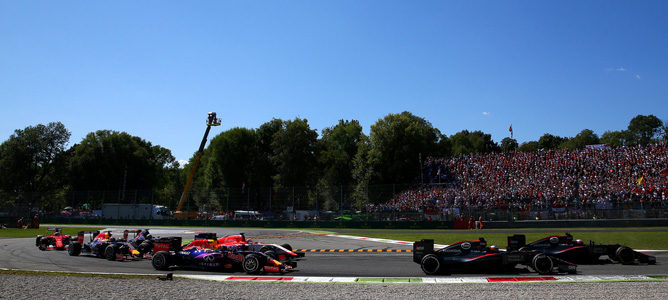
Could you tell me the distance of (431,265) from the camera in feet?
38.4

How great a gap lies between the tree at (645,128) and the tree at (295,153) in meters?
72.9

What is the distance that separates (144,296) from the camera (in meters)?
8.77

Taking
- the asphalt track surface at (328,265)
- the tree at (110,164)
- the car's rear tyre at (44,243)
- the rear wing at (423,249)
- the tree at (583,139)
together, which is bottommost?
the asphalt track surface at (328,265)

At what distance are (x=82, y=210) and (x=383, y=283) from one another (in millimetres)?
51624

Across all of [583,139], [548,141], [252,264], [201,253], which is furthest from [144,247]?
[548,141]

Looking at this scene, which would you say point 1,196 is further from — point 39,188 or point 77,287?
point 77,287

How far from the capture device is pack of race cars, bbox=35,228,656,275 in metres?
11.7

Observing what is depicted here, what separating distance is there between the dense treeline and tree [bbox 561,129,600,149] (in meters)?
42.3

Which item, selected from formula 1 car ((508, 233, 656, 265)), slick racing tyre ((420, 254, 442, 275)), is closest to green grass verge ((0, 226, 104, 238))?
slick racing tyre ((420, 254, 442, 275))

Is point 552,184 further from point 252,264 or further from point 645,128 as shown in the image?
point 645,128

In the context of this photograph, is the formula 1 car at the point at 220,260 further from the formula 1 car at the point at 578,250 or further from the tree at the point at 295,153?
the tree at the point at 295,153

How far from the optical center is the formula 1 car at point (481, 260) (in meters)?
11.4

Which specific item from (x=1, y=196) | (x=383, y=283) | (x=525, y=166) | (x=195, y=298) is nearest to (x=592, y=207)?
(x=525, y=166)

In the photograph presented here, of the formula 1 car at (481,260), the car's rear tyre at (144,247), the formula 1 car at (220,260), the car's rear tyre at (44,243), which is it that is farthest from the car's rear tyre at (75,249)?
the formula 1 car at (481,260)
